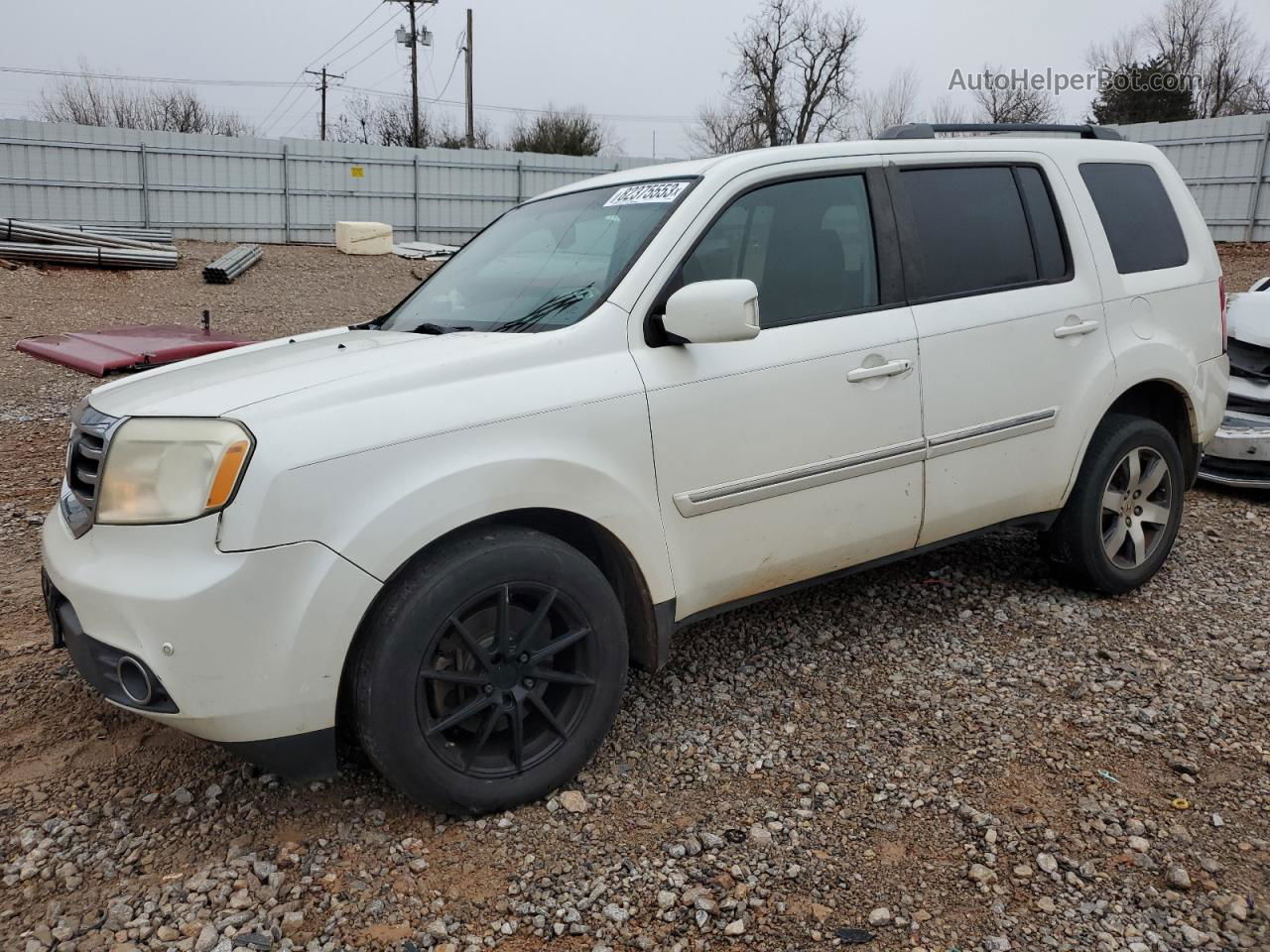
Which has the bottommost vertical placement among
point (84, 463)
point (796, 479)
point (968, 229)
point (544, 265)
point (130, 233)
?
point (796, 479)

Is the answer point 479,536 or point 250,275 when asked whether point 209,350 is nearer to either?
point 479,536

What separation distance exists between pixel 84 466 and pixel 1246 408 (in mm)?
A: 6316

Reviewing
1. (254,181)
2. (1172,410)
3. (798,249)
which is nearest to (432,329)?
(798,249)

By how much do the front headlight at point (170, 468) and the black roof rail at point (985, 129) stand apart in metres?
2.76

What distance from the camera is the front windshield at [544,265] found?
10.4ft

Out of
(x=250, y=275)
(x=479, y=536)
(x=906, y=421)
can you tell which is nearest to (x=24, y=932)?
(x=479, y=536)

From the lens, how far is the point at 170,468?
8.20ft

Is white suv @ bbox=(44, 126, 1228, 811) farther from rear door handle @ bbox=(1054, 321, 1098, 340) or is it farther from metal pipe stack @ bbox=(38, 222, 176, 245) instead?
metal pipe stack @ bbox=(38, 222, 176, 245)

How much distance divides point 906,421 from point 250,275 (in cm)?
1815

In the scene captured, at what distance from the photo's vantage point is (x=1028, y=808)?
114 inches

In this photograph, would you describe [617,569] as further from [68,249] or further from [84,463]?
[68,249]

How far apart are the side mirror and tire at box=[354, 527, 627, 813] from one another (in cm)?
71

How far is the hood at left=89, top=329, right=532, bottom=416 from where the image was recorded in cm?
262

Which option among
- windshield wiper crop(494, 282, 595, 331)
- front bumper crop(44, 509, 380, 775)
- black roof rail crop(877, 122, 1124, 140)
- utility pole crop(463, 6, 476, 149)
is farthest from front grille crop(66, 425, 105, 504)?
utility pole crop(463, 6, 476, 149)
